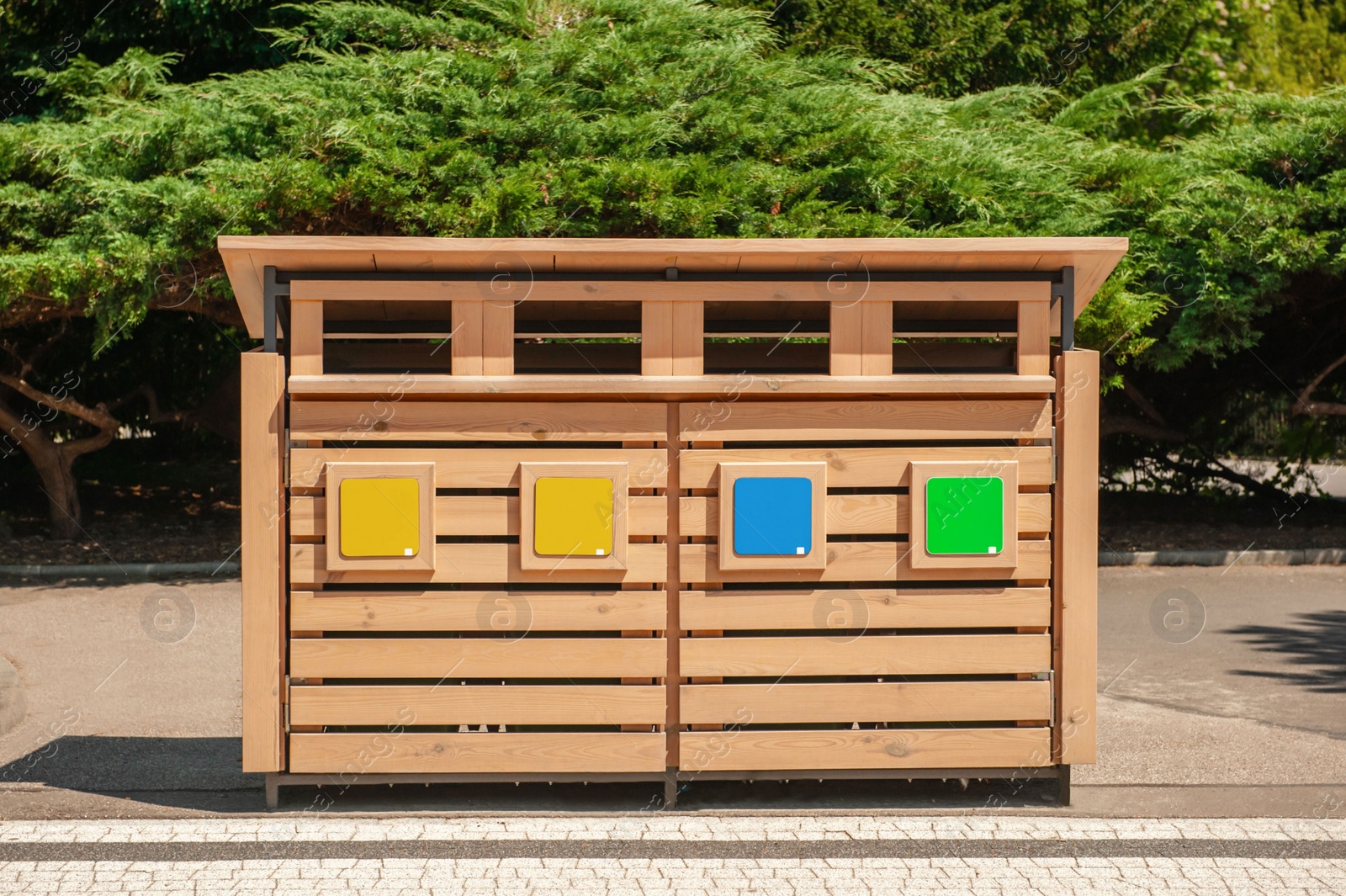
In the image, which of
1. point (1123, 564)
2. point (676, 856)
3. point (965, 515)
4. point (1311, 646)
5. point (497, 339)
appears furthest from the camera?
point (1123, 564)

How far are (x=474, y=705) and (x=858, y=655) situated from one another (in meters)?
1.70

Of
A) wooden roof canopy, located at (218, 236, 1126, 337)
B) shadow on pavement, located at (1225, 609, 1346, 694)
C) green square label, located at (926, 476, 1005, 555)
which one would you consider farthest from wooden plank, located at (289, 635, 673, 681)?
shadow on pavement, located at (1225, 609, 1346, 694)

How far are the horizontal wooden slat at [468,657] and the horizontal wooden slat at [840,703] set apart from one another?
1.05 ft

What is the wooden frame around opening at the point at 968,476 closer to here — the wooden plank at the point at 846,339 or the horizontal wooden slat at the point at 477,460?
the wooden plank at the point at 846,339

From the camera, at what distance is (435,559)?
503 cm

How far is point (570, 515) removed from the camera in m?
5.02

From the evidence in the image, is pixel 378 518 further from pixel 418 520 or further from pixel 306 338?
pixel 306 338

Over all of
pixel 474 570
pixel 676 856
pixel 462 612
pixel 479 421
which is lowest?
pixel 676 856

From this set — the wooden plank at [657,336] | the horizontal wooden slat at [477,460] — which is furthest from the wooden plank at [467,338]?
the wooden plank at [657,336]

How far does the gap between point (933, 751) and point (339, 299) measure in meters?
3.27

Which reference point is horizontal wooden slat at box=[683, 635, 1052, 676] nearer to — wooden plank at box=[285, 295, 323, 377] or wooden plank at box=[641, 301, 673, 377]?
wooden plank at box=[641, 301, 673, 377]

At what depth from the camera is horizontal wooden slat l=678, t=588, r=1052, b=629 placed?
511 centimetres

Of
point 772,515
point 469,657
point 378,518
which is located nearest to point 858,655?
point 772,515

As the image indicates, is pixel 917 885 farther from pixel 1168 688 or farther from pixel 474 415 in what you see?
pixel 1168 688
